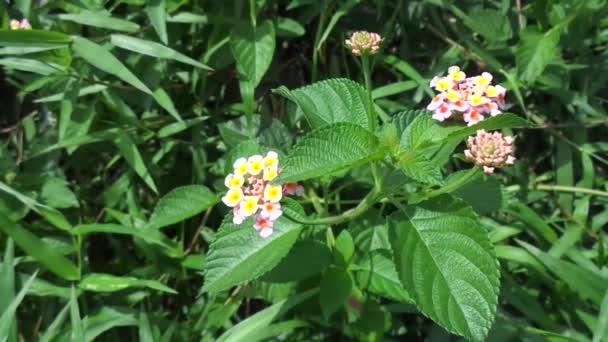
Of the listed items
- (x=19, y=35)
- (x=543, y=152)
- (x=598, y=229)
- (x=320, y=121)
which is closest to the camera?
(x=320, y=121)

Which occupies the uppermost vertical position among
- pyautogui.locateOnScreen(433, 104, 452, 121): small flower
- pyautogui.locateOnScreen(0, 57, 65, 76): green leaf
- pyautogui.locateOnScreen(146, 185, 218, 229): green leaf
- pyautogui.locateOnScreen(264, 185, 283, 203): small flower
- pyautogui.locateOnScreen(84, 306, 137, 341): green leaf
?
pyautogui.locateOnScreen(433, 104, 452, 121): small flower

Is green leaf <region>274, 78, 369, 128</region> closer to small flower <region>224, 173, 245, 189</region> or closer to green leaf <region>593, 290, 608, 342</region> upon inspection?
small flower <region>224, 173, 245, 189</region>

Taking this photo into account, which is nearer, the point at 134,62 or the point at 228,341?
the point at 228,341

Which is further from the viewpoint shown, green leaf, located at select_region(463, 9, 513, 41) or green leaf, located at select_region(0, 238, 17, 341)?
→ green leaf, located at select_region(463, 9, 513, 41)

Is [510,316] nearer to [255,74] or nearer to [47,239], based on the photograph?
[255,74]

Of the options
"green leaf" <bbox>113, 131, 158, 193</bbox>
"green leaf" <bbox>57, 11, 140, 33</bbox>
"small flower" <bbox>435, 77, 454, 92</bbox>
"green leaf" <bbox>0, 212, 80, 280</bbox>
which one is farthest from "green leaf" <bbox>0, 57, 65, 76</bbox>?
"small flower" <bbox>435, 77, 454, 92</bbox>

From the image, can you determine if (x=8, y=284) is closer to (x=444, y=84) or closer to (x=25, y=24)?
(x=25, y=24)

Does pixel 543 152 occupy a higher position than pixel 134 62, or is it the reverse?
pixel 134 62

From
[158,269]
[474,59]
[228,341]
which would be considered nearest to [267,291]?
[228,341]
